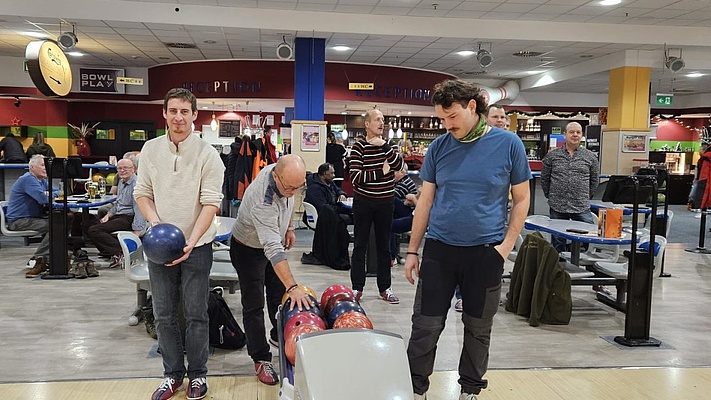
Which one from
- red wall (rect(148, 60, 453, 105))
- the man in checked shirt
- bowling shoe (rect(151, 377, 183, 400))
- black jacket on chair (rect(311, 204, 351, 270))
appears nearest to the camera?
bowling shoe (rect(151, 377, 183, 400))

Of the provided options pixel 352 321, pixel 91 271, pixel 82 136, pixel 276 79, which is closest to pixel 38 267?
pixel 91 271

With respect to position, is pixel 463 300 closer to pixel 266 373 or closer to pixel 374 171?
pixel 266 373

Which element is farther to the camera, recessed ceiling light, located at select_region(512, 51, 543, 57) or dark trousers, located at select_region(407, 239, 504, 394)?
recessed ceiling light, located at select_region(512, 51, 543, 57)

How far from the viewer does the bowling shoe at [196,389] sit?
310 cm

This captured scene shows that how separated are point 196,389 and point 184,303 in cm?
47

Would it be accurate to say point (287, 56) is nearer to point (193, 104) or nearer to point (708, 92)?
point (193, 104)

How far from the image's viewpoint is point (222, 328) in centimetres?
390

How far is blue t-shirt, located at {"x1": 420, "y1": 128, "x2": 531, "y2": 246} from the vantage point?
2.71 metres

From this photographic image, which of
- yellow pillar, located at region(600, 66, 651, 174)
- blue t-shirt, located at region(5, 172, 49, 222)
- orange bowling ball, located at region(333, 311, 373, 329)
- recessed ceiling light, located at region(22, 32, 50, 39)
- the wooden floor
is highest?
recessed ceiling light, located at region(22, 32, 50, 39)

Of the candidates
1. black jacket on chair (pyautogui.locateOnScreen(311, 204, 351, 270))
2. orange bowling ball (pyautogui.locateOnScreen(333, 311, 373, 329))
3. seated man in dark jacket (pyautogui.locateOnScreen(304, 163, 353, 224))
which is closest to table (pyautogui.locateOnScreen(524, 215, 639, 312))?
black jacket on chair (pyautogui.locateOnScreen(311, 204, 351, 270))

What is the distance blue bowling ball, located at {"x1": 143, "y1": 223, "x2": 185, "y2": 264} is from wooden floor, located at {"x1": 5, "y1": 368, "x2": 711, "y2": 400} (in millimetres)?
857

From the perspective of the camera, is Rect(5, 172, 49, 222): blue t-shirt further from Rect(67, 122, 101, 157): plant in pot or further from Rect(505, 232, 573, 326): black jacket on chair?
Rect(67, 122, 101, 157): plant in pot

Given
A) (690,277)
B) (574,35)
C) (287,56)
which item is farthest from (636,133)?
(287,56)

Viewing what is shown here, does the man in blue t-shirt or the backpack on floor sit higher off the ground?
the man in blue t-shirt
